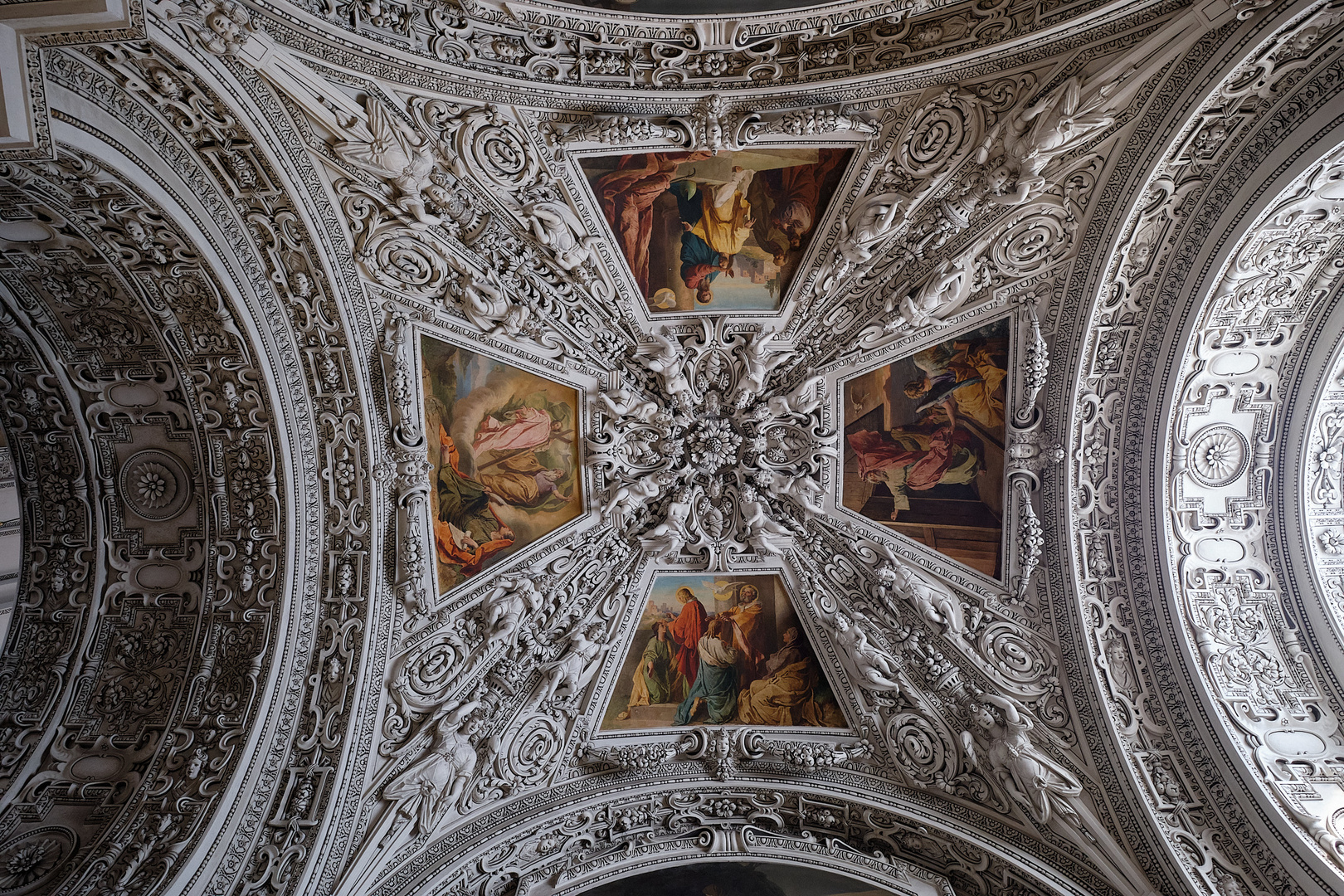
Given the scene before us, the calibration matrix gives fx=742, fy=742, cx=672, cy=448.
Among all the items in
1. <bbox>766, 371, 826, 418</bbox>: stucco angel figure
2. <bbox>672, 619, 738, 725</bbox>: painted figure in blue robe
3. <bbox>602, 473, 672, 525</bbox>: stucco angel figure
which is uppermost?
<bbox>766, 371, 826, 418</bbox>: stucco angel figure

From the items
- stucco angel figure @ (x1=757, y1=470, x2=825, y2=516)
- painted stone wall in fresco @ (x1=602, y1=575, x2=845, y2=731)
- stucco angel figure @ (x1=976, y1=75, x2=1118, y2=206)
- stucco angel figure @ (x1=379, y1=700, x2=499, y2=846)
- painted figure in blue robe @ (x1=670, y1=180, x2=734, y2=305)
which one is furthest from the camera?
painted stone wall in fresco @ (x1=602, y1=575, x2=845, y2=731)

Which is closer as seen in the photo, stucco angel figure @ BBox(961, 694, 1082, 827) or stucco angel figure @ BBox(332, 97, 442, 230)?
stucco angel figure @ BBox(332, 97, 442, 230)

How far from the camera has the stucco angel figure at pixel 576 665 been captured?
357 inches

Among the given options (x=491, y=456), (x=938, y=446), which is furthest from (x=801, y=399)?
(x=491, y=456)

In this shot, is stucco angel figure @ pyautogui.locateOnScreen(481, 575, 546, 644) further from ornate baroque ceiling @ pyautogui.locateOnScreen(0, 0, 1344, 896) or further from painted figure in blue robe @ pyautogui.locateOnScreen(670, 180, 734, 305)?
painted figure in blue robe @ pyautogui.locateOnScreen(670, 180, 734, 305)

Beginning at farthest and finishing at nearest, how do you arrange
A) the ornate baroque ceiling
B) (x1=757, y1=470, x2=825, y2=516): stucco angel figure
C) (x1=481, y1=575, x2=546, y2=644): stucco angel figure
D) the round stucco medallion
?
(x1=757, y1=470, x2=825, y2=516): stucco angel figure < (x1=481, y1=575, x2=546, y2=644): stucco angel figure < the round stucco medallion < the ornate baroque ceiling

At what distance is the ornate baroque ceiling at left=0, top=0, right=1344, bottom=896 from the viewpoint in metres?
7.53

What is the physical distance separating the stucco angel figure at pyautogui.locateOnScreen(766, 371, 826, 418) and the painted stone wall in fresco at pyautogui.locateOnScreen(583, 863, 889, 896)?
5.43m

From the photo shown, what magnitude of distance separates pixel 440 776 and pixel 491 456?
3704 mm

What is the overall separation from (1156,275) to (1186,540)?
Answer: 10.1 ft

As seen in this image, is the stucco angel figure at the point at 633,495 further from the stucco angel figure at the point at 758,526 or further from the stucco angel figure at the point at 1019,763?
the stucco angel figure at the point at 1019,763

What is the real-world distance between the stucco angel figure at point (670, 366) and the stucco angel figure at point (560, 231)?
1.32 m

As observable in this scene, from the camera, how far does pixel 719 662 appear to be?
9609mm

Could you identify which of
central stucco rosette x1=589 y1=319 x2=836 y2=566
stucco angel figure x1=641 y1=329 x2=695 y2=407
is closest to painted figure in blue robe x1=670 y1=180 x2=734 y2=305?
central stucco rosette x1=589 y1=319 x2=836 y2=566
